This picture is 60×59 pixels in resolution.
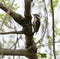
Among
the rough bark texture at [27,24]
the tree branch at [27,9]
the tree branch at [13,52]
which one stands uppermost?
Result: the tree branch at [27,9]

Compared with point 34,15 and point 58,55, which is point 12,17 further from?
point 58,55

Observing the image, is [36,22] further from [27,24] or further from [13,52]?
[13,52]

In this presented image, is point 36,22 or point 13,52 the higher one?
point 36,22

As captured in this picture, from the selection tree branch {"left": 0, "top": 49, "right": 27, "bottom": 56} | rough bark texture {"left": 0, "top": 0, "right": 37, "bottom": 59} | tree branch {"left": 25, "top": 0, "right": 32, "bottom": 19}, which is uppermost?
tree branch {"left": 25, "top": 0, "right": 32, "bottom": 19}

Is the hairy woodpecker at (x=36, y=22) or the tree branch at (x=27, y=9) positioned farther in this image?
the hairy woodpecker at (x=36, y=22)

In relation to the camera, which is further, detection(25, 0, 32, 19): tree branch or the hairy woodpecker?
the hairy woodpecker

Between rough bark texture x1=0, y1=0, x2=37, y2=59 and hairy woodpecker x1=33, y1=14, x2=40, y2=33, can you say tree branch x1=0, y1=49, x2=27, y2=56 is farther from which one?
hairy woodpecker x1=33, y1=14, x2=40, y2=33

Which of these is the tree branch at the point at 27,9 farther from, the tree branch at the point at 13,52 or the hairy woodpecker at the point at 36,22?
the tree branch at the point at 13,52

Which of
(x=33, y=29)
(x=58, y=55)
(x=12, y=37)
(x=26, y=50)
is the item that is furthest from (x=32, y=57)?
(x=58, y=55)

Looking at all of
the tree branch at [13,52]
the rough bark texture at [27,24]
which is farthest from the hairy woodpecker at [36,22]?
the tree branch at [13,52]

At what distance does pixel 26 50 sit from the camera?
146cm

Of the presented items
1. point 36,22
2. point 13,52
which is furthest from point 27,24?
point 13,52

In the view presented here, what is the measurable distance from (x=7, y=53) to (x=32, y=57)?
0.21 meters

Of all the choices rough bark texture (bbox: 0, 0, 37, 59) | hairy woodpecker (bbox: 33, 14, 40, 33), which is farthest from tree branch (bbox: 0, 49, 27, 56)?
hairy woodpecker (bbox: 33, 14, 40, 33)
